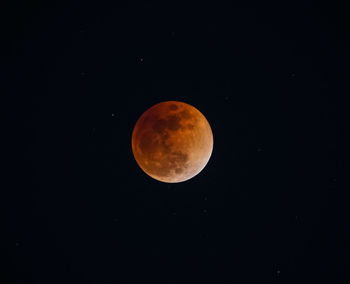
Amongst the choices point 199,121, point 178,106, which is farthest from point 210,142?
point 178,106

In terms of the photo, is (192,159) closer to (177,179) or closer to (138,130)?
(177,179)

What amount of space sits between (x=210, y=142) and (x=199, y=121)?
0.59 m

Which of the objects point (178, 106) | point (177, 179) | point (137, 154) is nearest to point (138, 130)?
point (137, 154)

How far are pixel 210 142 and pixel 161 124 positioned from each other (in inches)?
50.7

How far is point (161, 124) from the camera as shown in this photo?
5.83 meters

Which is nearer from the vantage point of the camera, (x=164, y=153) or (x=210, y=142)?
(x=164, y=153)

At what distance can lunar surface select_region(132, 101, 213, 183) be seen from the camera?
19.0 feet

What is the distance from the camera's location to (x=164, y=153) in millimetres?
5801

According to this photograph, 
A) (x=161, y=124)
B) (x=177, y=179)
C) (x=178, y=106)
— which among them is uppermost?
(x=178, y=106)

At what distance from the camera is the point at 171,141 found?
5.75m

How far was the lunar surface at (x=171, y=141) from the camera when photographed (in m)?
5.78

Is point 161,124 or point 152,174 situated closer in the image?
A: point 161,124

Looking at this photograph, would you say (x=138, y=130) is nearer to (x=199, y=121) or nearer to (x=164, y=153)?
(x=164, y=153)

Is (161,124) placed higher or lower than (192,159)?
higher
